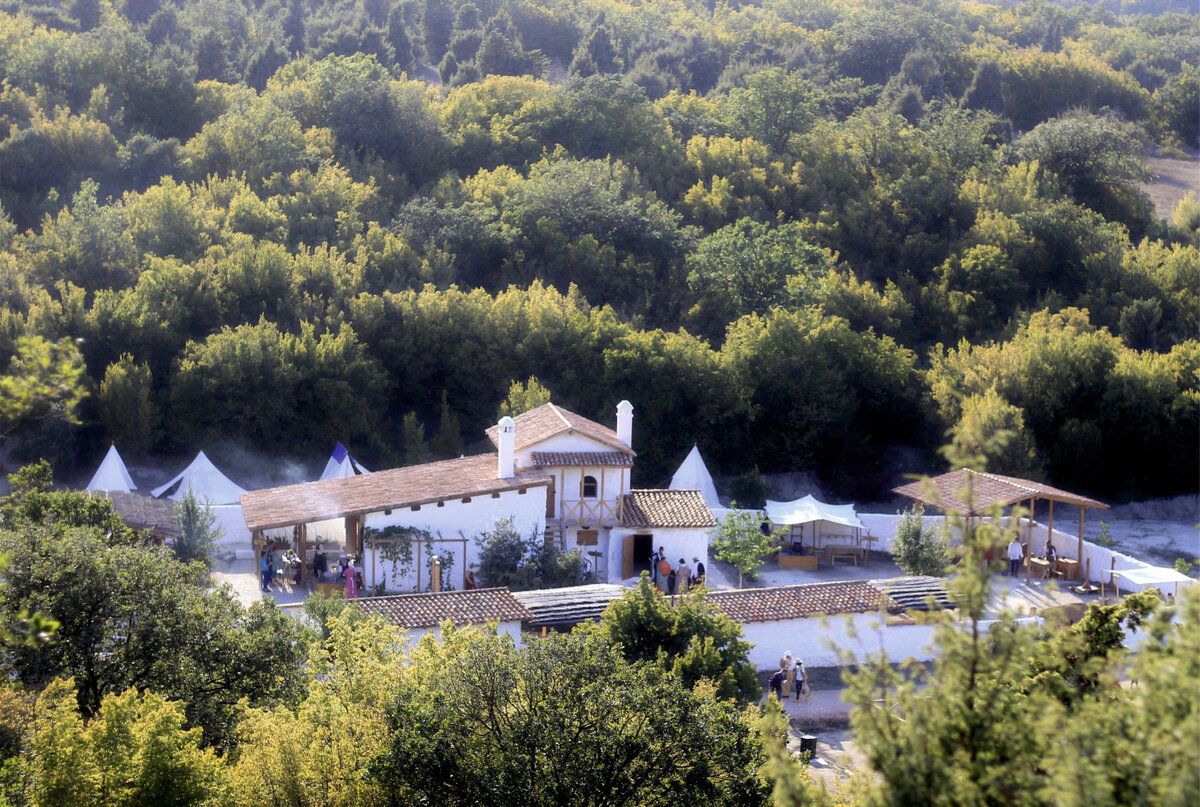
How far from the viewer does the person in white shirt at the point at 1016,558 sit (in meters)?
27.1

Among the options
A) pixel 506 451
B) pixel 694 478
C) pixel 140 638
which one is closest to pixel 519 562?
pixel 506 451

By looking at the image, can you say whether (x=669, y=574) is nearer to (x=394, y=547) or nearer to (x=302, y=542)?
(x=394, y=547)

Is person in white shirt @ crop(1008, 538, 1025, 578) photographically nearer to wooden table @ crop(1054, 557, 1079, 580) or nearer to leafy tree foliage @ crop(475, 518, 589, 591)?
wooden table @ crop(1054, 557, 1079, 580)

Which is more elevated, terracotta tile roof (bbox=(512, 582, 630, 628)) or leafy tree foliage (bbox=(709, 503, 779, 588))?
leafy tree foliage (bbox=(709, 503, 779, 588))

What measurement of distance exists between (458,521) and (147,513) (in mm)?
7223

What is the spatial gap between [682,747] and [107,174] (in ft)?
136

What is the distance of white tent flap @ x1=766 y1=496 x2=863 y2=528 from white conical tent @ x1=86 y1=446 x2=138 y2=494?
1580cm

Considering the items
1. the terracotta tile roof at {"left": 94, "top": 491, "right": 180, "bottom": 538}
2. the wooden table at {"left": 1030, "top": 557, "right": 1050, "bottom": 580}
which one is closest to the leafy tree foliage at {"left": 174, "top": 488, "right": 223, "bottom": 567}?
the terracotta tile roof at {"left": 94, "top": 491, "right": 180, "bottom": 538}

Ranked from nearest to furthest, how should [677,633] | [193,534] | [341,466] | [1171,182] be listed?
[677,633], [193,534], [341,466], [1171,182]

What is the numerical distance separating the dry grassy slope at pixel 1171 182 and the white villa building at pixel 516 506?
4020 centimetres

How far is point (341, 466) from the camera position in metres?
31.5

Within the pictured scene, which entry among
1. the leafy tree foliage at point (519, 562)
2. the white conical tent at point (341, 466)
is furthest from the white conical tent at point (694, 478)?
the white conical tent at point (341, 466)

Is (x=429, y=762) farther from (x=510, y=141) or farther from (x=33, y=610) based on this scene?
(x=510, y=141)

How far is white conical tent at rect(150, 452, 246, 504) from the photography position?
29.0 m
